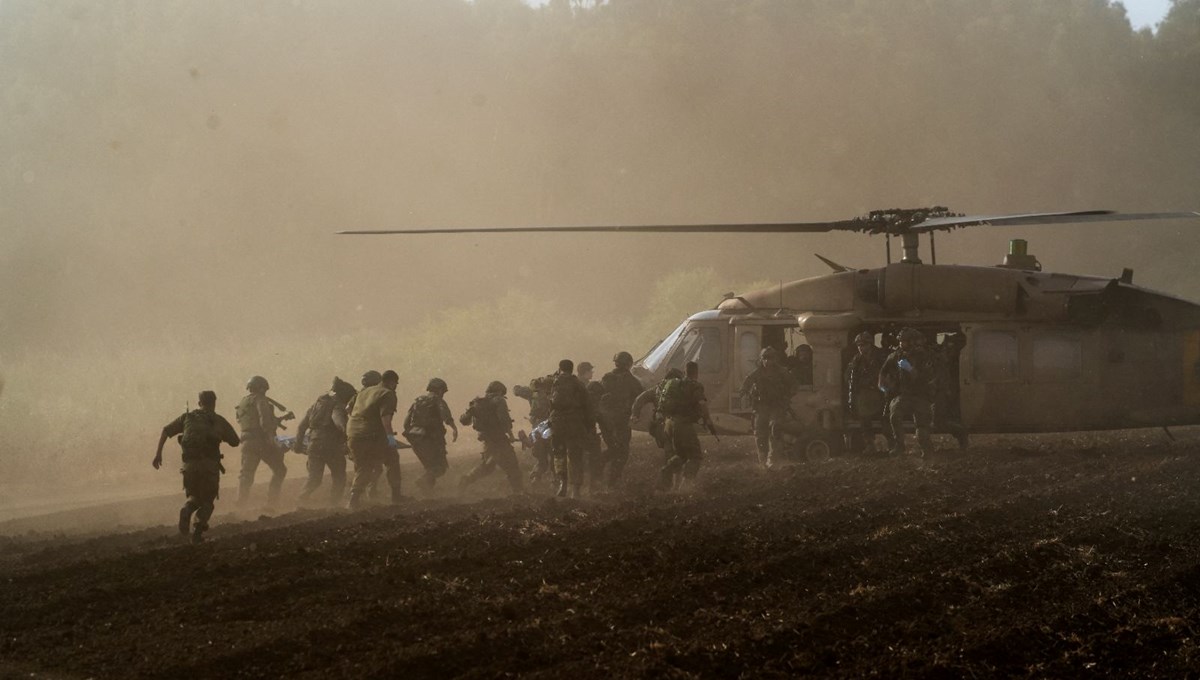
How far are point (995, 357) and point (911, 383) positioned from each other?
146 cm

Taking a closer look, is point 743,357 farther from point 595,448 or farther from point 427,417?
point 427,417

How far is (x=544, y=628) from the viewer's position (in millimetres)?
6766

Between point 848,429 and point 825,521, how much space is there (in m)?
5.41

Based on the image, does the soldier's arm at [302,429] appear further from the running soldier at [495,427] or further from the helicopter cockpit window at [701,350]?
the helicopter cockpit window at [701,350]

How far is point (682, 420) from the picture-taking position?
13602mm

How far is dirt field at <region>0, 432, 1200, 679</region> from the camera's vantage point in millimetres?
6262

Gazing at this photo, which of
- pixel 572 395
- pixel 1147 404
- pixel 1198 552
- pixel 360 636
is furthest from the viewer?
pixel 1147 404

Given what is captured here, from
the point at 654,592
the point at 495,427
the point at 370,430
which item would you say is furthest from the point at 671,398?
the point at 654,592

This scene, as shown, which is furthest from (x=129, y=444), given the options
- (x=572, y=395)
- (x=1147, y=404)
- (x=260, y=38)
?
(x=260, y=38)

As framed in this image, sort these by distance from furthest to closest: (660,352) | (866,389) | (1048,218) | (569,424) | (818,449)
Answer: (660,352)
(818,449)
(866,389)
(569,424)
(1048,218)

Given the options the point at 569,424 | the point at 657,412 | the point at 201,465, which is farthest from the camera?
the point at 657,412

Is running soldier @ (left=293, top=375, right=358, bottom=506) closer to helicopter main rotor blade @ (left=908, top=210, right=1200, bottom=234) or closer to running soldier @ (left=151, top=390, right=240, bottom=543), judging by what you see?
running soldier @ (left=151, top=390, right=240, bottom=543)

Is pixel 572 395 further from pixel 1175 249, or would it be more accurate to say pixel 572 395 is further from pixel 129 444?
pixel 1175 249

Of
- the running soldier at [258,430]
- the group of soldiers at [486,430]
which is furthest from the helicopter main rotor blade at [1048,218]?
the running soldier at [258,430]
